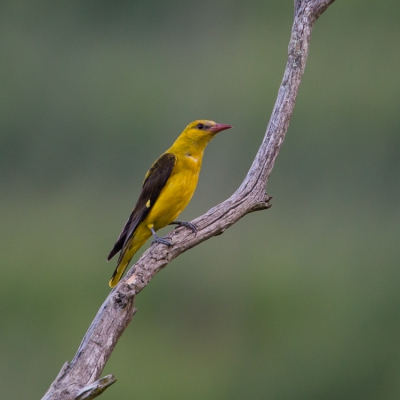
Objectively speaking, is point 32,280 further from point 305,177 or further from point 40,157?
point 305,177

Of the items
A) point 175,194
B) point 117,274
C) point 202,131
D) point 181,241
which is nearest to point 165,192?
point 175,194

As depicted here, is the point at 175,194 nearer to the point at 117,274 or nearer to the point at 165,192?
the point at 165,192

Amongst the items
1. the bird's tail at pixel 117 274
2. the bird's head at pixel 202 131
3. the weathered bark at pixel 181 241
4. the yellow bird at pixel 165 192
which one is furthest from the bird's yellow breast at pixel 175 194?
the weathered bark at pixel 181 241

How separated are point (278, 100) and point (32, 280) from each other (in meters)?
7.46

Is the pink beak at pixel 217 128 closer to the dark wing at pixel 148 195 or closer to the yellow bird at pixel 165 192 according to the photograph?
the yellow bird at pixel 165 192

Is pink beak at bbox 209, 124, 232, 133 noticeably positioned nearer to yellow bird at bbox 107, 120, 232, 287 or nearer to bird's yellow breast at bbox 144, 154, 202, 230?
yellow bird at bbox 107, 120, 232, 287

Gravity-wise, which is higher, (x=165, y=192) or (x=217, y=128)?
(x=217, y=128)

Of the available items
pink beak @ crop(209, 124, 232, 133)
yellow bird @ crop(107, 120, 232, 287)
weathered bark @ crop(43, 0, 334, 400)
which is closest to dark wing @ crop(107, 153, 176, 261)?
yellow bird @ crop(107, 120, 232, 287)

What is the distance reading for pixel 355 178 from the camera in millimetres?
11336

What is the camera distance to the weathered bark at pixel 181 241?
3.57 meters

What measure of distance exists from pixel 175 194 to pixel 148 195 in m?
0.22

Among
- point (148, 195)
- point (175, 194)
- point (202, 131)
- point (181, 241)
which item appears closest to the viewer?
point (181, 241)

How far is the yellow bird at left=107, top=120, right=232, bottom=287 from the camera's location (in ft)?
16.5

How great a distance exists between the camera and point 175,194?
5012mm
